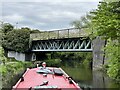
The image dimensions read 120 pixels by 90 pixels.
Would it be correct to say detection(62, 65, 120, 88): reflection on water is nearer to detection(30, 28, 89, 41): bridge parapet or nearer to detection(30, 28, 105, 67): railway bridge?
detection(30, 28, 105, 67): railway bridge

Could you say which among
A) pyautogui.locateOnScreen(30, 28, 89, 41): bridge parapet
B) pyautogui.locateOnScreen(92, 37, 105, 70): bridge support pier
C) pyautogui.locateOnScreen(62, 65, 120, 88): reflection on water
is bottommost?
pyautogui.locateOnScreen(62, 65, 120, 88): reflection on water

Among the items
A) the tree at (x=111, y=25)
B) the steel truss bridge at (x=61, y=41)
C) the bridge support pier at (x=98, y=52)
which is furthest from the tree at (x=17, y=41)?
the tree at (x=111, y=25)

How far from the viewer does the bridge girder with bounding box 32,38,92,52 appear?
167 feet

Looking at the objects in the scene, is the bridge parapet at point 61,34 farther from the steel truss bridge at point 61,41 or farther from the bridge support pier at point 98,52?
the bridge support pier at point 98,52

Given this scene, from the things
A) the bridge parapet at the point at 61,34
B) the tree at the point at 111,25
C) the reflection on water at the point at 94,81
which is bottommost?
the reflection on water at the point at 94,81

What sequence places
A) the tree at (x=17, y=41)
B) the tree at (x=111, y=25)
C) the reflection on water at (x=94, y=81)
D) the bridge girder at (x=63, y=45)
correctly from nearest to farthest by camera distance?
1. the tree at (x=111, y=25)
2. the reflection on water at (x=94, y=81)
3. the bridge girder at (x=63, y=45)
4. the tree at (x=17, y=41)

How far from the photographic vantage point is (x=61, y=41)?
60750 mm

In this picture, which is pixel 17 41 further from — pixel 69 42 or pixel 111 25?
pixel 111 25

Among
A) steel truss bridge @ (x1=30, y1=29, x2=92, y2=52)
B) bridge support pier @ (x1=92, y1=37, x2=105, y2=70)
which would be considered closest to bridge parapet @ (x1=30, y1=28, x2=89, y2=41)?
steel truss bridge @ (x1=30, y1=29, x2=92, y2=52)

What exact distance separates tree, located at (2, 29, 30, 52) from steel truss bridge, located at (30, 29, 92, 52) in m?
1.73

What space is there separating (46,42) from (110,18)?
49.0m

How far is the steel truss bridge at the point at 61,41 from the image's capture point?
2030 inches

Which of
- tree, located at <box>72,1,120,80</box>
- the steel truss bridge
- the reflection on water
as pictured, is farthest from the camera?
the steel truss bridge

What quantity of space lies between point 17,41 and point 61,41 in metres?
12.6
